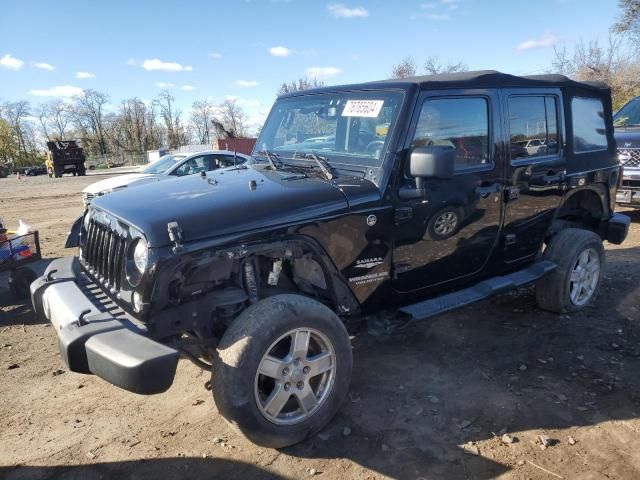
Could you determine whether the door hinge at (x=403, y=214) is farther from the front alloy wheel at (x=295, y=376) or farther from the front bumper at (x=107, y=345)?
the front bumper at (x=107, y=345)

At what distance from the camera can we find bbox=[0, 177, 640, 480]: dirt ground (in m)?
2.84

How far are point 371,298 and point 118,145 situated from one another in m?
77.7

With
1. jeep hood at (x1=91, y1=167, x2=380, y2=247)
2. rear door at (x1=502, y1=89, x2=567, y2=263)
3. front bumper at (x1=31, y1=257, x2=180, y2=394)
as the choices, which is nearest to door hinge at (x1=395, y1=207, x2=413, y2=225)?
jeep hood at (x1=91, y1=167, x2=380, y2=247)

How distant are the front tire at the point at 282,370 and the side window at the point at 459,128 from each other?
1.45 metres

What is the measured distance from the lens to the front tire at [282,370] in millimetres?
2699

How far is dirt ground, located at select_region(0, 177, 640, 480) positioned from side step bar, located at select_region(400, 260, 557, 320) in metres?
0.37

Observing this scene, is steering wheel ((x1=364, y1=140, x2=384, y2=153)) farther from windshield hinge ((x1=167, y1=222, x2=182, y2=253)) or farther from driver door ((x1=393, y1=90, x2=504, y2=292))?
windshield hinge ((x1=167, y1=222, x2=182, y2=253))

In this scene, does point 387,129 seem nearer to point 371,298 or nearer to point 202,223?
point 371,298

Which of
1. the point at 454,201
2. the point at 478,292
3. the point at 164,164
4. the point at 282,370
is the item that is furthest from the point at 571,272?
the point at 164,164

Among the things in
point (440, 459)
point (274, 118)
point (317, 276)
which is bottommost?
point (440, 459)


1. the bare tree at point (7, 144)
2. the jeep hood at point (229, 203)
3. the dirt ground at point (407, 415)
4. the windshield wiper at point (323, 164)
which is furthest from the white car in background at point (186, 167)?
the bare tree at point (7, 144)

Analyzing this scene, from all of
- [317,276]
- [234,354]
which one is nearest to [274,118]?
[317,276]

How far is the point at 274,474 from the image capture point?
2783 mm

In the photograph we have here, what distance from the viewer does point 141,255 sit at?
2.77 metres
